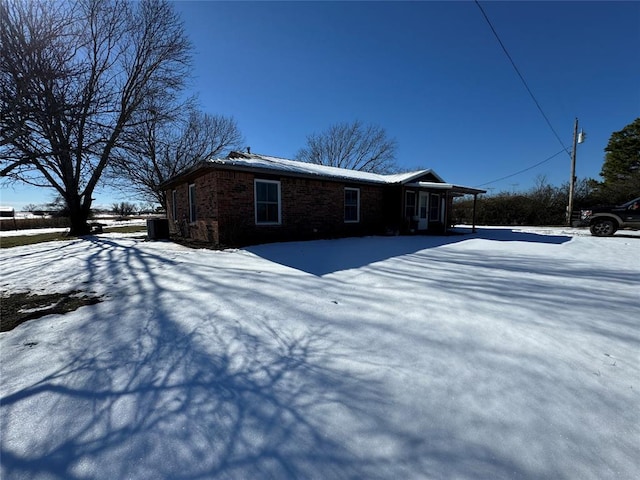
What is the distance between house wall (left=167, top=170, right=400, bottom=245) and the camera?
8.41m

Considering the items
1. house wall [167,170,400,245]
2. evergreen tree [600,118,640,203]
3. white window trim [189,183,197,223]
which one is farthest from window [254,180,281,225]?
evergreen tree [600,118,640,203]

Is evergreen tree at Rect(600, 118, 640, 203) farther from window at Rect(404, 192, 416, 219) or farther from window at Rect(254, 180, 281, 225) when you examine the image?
window at Rect(254, 180, 281, 225)

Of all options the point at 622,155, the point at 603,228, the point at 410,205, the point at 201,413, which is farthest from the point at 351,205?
the point at 622,155

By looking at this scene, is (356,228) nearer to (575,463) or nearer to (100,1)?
(575,463)

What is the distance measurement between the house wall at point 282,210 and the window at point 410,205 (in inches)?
30.9

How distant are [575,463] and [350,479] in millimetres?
1112

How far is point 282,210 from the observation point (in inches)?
376

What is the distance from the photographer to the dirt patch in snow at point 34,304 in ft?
10.4

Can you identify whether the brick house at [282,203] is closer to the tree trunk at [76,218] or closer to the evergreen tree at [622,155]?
the tree trunk at [76,218]

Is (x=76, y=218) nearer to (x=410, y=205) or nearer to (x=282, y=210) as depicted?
(x=282, y=210)

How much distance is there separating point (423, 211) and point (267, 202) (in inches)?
357

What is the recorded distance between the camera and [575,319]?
9.95 ft

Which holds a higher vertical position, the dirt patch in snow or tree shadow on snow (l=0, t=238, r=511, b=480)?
the dirt patch in snow

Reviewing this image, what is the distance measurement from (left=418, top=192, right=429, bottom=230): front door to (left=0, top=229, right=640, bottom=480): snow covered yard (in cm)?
1056
